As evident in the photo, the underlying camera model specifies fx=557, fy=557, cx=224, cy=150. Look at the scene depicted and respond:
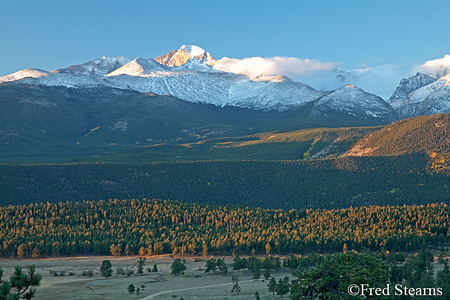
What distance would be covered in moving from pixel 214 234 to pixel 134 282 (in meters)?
58.1

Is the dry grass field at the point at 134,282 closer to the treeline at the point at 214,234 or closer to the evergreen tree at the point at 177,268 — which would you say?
the evergreen tree at the point at 177,268

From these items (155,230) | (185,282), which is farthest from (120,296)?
(155,230)

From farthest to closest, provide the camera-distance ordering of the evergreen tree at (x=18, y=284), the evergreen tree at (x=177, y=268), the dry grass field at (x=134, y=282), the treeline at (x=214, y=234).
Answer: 1. the treeline at (x=214, y=234)
2. the evergreen tree at (x=177, y=268)
3. the dry grass field at (x=134, y=282)
4. the evergreen tree at (x=18, y=284)

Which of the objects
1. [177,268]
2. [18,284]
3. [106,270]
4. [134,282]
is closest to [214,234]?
[177,268]

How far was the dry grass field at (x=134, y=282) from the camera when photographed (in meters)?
105

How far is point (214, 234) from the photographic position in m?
176

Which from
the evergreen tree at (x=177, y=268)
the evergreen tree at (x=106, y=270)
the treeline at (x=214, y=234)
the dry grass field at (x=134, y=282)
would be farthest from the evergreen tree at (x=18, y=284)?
the treeline at (x=214, y=234)

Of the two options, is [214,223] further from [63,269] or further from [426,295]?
[426,295]

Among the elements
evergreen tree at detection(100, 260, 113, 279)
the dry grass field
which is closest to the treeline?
the dry grass field

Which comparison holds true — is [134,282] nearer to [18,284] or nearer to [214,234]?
[214,234]

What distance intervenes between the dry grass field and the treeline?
6.64 metres

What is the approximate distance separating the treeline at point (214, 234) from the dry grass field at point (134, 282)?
6.64m

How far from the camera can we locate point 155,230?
183125 mm

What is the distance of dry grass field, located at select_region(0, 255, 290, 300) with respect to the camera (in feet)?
344
